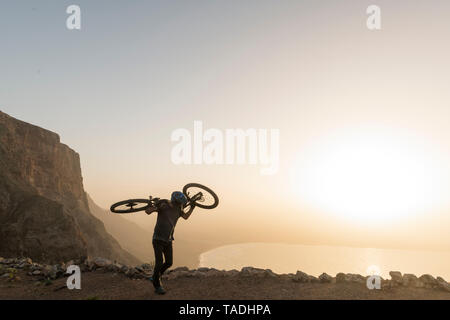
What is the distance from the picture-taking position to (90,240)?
205 ft

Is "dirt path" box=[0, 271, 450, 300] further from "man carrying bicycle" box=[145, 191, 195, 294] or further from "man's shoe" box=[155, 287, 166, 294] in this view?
"man carrying bicycle" box=[145, 191, 195, 294]

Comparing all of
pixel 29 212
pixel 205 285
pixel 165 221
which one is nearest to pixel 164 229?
pixel 165 221

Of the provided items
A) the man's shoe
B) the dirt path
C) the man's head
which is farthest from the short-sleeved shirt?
the dirt path

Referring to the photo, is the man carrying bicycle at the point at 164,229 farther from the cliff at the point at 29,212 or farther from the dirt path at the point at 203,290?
the cliff at the point at 29,212

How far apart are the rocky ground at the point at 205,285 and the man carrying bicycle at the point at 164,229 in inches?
29.7

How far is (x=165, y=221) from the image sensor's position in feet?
28.5

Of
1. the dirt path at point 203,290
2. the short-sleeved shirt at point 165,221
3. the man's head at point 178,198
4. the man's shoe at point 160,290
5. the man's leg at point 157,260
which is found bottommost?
the dirt path at point 203,290

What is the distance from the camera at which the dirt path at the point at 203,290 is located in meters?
8.61

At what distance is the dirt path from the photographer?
8609 millimetres

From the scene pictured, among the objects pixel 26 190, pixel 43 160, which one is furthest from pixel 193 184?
pixel 43 160

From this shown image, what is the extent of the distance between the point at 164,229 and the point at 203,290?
247 cm

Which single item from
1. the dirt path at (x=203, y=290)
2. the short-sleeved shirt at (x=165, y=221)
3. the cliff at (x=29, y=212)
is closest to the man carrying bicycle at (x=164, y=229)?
the short-sleeved shirt at (x=165, y=221)
